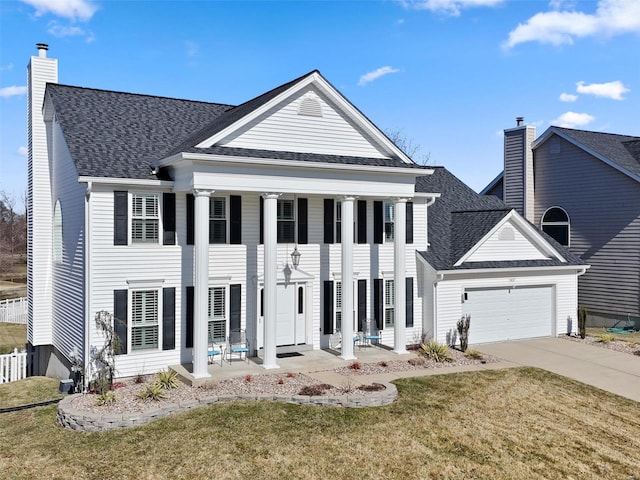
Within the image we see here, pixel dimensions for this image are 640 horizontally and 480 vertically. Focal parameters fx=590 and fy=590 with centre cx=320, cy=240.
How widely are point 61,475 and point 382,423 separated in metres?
5.92

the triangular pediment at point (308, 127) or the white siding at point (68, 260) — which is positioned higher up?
the triangular pediment at point (308, 127)

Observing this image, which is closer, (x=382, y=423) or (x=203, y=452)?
(x=203, y=452)

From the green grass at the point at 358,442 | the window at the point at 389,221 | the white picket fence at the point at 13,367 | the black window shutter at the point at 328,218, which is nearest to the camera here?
the green grass at the point at 358,442

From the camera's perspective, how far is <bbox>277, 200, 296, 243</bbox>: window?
17516 mm

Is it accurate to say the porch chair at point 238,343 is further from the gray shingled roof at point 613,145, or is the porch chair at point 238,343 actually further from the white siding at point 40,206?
the gray shingled roof at point 613,145

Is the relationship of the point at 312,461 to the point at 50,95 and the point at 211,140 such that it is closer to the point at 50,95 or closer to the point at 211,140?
the point at 211,140

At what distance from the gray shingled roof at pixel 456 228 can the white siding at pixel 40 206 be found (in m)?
12.3

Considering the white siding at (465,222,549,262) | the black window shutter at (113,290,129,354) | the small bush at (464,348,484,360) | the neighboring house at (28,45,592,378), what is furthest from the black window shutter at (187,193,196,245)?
the white siding at (465,222,549,262)

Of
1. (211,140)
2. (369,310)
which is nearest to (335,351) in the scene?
(369,310)

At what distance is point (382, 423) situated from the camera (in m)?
11.9

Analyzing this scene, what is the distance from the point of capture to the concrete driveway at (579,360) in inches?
605

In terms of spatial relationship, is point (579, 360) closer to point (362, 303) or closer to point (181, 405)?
point (362, 303)

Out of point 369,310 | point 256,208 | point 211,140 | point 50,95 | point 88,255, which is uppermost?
point 50,95

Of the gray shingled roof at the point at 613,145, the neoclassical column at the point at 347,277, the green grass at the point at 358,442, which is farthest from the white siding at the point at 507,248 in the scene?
the green grass at the point at 358,442
